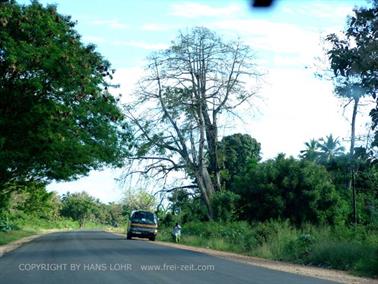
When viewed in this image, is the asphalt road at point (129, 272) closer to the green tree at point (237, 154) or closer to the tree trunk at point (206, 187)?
the tree trunk at point (206, 187)

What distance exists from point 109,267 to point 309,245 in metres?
10.3

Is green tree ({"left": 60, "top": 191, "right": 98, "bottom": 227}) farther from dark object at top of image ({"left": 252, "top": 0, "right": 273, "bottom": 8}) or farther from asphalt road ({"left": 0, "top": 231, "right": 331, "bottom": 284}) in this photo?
dark object at top of image ({"left": 252, "top": 0, "right": 273, "bottom": 8})

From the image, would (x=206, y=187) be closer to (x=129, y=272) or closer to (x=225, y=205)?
(x=225, y=205)

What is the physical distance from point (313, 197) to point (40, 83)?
65.4ft

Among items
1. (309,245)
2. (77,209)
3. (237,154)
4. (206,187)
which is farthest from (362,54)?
(77,209)

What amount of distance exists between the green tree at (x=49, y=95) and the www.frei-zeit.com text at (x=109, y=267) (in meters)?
10.2

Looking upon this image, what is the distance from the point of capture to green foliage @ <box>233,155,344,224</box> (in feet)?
123

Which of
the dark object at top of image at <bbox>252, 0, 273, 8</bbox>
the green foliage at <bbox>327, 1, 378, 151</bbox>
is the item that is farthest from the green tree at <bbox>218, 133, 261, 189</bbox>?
the dark object at top of image at <bbox>252, 0, 273, 8</bbox>

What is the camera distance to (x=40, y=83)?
25391 millimetres

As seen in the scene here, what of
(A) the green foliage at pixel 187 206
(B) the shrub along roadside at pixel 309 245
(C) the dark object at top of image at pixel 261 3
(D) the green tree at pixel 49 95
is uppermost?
(D) the green tree at pixel 49 95

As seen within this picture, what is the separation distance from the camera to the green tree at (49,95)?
993 inches

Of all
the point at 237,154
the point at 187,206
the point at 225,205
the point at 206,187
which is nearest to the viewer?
the point at 225,205

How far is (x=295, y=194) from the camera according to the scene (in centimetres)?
3759

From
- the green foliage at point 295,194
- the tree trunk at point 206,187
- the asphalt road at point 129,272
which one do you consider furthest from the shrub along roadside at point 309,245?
the tree trunk at point 206,187
